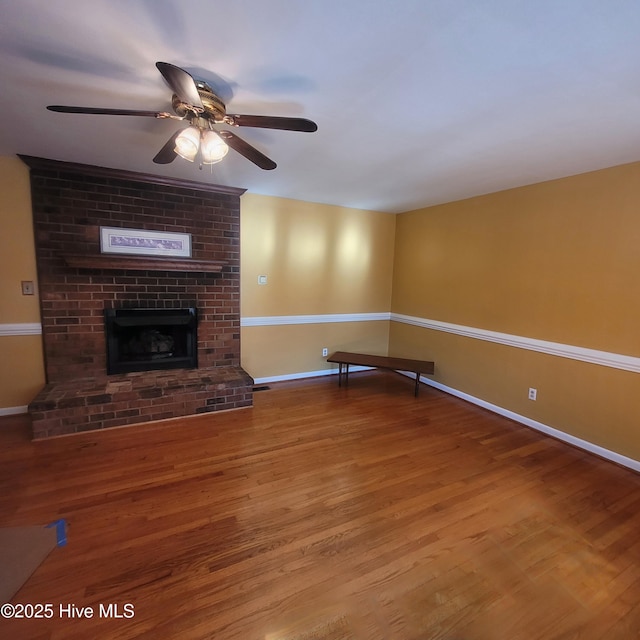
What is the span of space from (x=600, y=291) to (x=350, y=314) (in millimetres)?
2705

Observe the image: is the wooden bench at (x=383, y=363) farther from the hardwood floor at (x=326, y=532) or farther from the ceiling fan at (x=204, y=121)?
the ceiling fan at (x=204, y=121)

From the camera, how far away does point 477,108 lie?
66.9 inches

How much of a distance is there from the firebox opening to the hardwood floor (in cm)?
73

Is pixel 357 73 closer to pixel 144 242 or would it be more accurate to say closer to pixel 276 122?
pixel 276 122

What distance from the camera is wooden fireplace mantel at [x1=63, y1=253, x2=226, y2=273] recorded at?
2901 millimetres

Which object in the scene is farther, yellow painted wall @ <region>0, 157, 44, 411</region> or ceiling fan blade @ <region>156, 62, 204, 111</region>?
yellow painted wall @ <region>0, 157, 44, 411</region>

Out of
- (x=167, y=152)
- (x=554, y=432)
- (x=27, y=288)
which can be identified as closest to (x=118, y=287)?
(x=27, y=288)

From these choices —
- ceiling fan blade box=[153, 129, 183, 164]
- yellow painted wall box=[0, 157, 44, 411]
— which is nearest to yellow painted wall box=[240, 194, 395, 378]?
ceiling fan blade box=[153, 129, 183, 164]

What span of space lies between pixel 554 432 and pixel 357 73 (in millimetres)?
3244

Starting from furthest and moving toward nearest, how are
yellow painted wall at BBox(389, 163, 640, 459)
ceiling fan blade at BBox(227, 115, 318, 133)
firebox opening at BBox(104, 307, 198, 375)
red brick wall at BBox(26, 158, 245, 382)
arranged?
firebox opening at BBox(104, 307, 198, 375), red brick wall at BBox(26, 158, 245, 382), yellow painted wall at BBox(389, 163, 640, 459), ceiling fan blade at BBox(227, 115, 318, 133)

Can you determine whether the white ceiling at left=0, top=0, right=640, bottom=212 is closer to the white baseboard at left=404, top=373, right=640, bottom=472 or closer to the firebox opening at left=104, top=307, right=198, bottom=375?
the firebox opening at left=104, top=307, right=198, bottom=375

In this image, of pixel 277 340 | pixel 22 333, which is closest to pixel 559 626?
pixel 277 340

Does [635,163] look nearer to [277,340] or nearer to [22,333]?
[277,340]

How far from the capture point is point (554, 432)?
2906 millimetres
